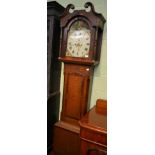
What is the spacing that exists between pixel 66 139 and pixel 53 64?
2.46ft

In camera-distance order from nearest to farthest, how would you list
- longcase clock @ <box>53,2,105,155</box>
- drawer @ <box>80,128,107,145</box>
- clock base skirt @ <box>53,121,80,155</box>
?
drawer @ <box>80,128,107,145</box>
longcase clock @ <box>53,2,105,155</box>
clock base skirt @ <box>53,121,80,155</box>

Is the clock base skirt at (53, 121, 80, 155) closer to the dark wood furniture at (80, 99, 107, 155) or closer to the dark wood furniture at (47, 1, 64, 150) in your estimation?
the dark wood furniture at (47, 1, 64, 150)

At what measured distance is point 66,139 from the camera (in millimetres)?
1608

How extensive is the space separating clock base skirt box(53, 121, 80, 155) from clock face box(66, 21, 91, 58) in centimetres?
69

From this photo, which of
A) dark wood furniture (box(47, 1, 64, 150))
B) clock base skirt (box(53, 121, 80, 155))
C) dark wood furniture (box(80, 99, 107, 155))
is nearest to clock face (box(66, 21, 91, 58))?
dark wood furniture (box(47, 1, 64, 150))

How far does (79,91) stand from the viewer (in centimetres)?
152

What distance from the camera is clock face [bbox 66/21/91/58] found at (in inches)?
58.1

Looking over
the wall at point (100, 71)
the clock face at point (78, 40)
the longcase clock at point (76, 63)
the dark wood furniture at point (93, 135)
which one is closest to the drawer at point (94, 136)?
the dark wood furniture at point (93, 135)
